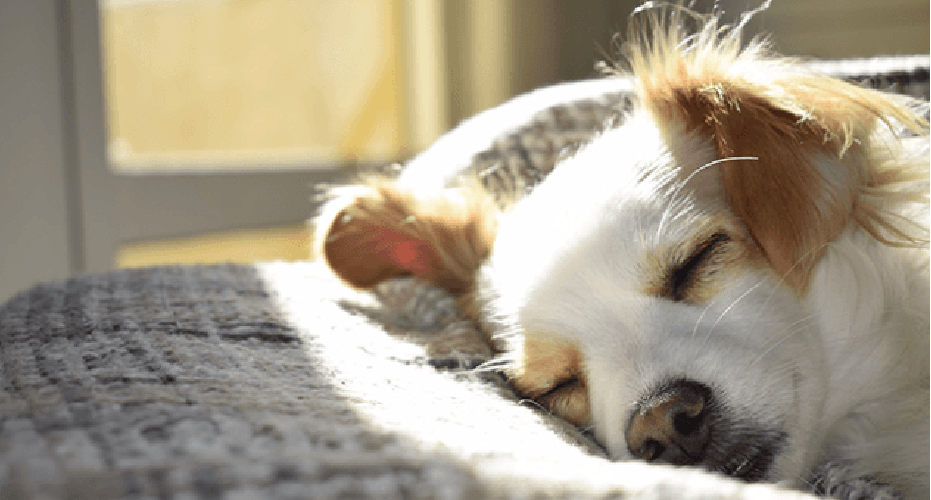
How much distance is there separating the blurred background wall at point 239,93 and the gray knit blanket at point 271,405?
2.61 feet

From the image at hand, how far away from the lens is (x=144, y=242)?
2516 millimetres

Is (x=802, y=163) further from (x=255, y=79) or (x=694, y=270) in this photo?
(x=255, y=79)

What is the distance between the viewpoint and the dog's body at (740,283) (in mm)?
921

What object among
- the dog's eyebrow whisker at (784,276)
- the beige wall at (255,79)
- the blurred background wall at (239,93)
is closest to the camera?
the dog's eyebrow whisker at (784,276)

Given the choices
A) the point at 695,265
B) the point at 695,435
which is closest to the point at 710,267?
the point at 695,265

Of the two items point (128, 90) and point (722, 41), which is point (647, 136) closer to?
point (722, 41)

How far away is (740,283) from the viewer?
99cm

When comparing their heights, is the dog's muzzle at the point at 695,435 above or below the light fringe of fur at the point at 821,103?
below

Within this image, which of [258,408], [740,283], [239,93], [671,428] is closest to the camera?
[258,408]

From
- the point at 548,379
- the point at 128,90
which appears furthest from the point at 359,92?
the point at 548,379

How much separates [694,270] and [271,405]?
631 mm

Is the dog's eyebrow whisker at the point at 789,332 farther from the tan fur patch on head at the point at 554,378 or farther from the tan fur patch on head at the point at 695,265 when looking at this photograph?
the tan fur patch on head at the point at 554,378

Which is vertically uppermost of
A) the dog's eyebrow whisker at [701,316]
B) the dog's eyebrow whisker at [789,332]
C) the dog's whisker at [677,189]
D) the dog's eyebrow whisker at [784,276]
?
the dog's whisker at [677,189]

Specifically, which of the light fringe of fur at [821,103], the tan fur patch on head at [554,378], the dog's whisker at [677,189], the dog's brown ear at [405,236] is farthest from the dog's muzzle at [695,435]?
the dog's brown ear at [405,236]
